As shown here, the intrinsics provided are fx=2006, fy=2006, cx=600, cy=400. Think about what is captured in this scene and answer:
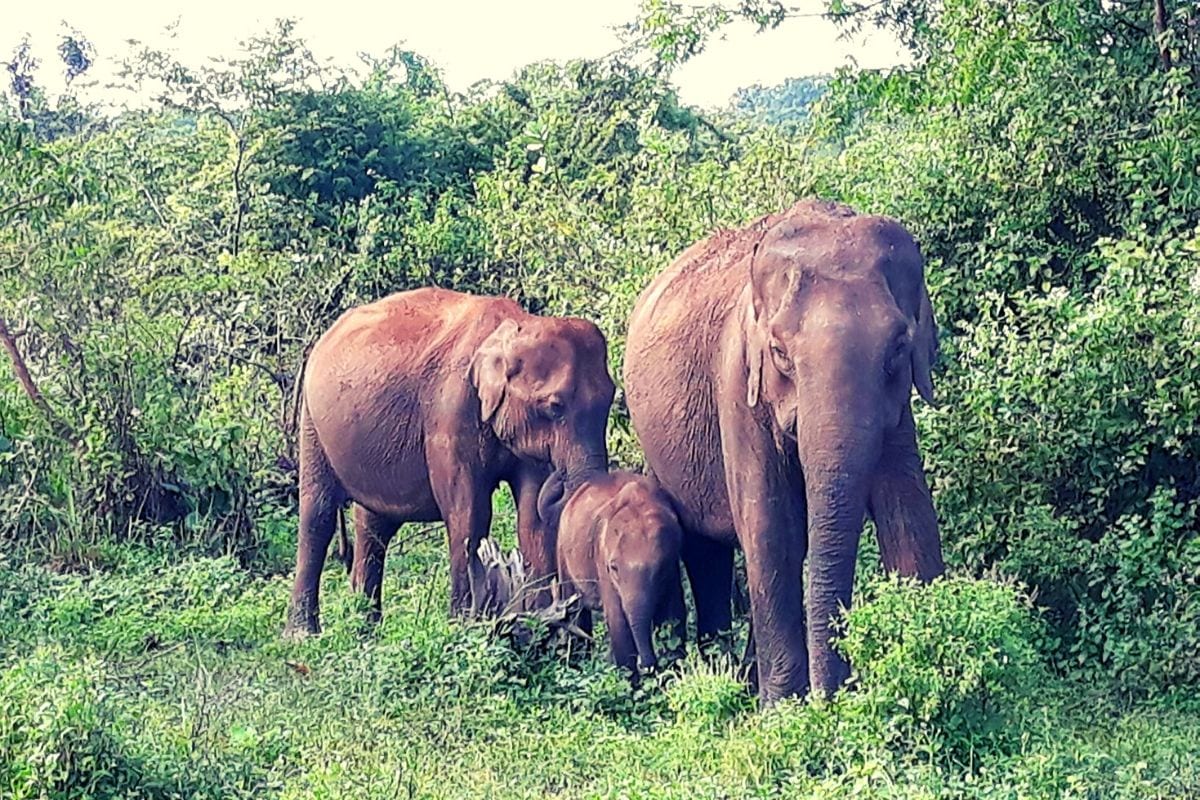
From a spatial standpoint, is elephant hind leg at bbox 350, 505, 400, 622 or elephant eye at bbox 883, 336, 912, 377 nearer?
elephant eye at bbox 883, 336, 912, 377

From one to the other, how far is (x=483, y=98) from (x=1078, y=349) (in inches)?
465

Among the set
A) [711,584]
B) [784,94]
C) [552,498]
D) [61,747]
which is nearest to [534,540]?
[552,498]

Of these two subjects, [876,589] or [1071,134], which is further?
[1071,134]

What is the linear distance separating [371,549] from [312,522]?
13.9 inches

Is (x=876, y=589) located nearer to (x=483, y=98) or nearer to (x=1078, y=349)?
(x=1078, y=349)

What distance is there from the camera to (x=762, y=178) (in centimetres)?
1150

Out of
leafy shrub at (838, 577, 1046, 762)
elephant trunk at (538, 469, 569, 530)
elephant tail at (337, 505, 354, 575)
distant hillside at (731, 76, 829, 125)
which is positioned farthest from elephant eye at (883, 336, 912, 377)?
distant hillside at (731, 76, 829, 125)

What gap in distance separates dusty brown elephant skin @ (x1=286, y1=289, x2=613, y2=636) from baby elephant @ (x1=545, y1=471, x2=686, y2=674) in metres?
0.38

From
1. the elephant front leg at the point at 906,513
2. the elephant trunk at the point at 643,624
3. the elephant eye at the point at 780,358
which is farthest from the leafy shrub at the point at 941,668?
the elephant trunk at the point at 643,624

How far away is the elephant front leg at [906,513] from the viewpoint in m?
7.47

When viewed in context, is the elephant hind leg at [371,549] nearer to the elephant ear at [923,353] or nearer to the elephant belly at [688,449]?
the elephant belly at [688,449]

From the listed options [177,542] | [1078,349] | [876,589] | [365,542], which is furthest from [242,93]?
[876,589]

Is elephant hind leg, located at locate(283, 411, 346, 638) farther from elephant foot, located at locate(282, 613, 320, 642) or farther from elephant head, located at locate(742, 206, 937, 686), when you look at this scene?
elephant head, located at locate(742, 206, 937, 686)

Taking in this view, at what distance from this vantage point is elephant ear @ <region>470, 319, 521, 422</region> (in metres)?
9.56
